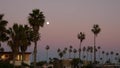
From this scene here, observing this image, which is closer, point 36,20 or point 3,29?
point 3,29

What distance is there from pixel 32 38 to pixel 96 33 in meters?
57.0

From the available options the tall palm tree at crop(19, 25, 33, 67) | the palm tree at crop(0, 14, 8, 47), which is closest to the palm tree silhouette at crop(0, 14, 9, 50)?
the palm tree at crop(0, 14, 8, 47)

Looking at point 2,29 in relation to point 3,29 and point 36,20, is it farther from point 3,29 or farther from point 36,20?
point 36,20

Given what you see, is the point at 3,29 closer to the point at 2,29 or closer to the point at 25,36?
the point at 2,29

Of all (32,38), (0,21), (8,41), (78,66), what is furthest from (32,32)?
(78,66)

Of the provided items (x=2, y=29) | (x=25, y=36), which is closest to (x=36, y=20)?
(x=25, y=36)

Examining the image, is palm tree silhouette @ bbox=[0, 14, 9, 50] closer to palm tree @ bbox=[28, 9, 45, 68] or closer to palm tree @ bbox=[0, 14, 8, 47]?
palm tree @ bbox=[0, 14, 8, 47]

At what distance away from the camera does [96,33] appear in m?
129

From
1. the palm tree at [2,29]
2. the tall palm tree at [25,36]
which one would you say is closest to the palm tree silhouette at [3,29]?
the palm tree at [2,29]

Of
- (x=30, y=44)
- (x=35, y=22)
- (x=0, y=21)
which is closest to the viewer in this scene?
(x=0, y=21)

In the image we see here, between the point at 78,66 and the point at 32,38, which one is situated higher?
the point at 32,38

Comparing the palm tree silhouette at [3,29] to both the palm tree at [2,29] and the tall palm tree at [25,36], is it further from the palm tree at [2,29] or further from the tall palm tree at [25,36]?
the tall palm tree at [25,36]

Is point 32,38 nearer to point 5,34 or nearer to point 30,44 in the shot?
point 30,44

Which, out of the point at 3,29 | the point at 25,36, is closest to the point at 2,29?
the point at 3,29
